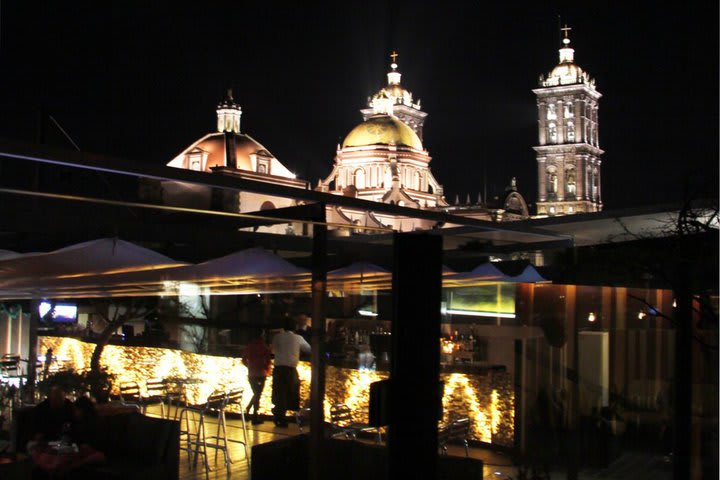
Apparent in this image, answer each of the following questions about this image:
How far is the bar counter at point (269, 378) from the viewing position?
3.39 meters

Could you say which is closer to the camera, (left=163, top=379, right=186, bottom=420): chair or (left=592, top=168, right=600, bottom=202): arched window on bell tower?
(left=163, top=379, right=186, bottom=420): chair

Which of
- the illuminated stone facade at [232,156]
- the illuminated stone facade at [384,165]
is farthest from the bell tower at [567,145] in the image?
the illuminated stone facade at [232,156]

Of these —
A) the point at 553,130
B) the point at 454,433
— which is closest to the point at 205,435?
the point at 454,433

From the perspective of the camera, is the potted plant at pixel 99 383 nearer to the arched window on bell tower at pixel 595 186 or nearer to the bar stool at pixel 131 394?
the bar stool at pixel 131 394

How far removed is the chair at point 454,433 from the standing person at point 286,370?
0.89m

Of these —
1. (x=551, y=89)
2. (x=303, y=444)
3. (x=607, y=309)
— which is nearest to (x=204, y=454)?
(x=303, y=444)

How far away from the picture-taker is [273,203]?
362cm

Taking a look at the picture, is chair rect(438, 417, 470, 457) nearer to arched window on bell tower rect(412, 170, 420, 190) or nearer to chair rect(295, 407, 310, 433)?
chair rect(295, 407, 310, 433)

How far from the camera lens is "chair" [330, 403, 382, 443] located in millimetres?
4047

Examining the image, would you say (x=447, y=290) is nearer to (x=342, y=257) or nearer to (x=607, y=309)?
(x=342, y=257)

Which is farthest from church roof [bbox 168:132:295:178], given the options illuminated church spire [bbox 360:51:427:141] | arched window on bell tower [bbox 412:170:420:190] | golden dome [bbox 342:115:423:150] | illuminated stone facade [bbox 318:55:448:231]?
illuminated church spire [bbox 360:51:427:141]

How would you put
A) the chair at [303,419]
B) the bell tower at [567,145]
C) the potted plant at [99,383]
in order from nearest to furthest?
the potted plant at [99,383] < the chair at [303,419] < the bell tower at [567,145]

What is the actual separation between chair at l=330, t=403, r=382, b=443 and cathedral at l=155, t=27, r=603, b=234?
16201 mm

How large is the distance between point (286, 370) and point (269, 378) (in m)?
0.15
